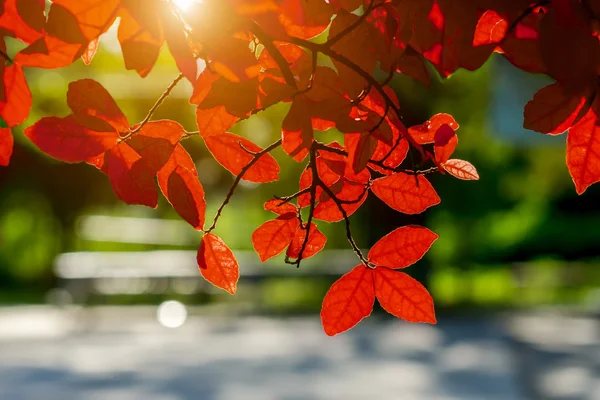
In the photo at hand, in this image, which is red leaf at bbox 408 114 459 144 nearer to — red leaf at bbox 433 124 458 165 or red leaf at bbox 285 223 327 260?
red leaf at bbox 433 124 458 165

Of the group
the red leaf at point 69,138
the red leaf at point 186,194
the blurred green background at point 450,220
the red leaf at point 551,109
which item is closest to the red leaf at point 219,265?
the red leaf at point 186,194

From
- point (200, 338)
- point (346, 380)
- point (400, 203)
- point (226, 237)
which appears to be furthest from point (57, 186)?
point (400, 203)

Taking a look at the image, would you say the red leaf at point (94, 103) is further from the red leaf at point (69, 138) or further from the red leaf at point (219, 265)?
the red leaf at point (219, 265)

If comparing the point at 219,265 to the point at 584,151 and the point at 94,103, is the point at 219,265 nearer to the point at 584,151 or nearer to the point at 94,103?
the point at 94,103

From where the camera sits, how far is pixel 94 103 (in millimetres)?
1095

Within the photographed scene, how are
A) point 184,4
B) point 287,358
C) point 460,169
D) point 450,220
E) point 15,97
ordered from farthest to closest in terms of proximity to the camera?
point 450,220, point 287,358, point 460,169, point 15,97, point 184,4

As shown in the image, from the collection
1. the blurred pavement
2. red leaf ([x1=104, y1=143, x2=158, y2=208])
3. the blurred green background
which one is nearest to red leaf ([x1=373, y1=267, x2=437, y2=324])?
red leaf ([x1=104, y1=143, x2=158, y2=208])

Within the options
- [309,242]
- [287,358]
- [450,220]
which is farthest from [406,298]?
[450,220]

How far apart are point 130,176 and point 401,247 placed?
0.41m

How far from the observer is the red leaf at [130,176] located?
3.46 ft

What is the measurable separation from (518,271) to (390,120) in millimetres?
13239

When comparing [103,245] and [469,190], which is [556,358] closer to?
[469,190]

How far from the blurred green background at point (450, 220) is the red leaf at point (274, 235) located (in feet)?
35.0

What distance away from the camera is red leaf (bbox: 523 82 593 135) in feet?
3.51
